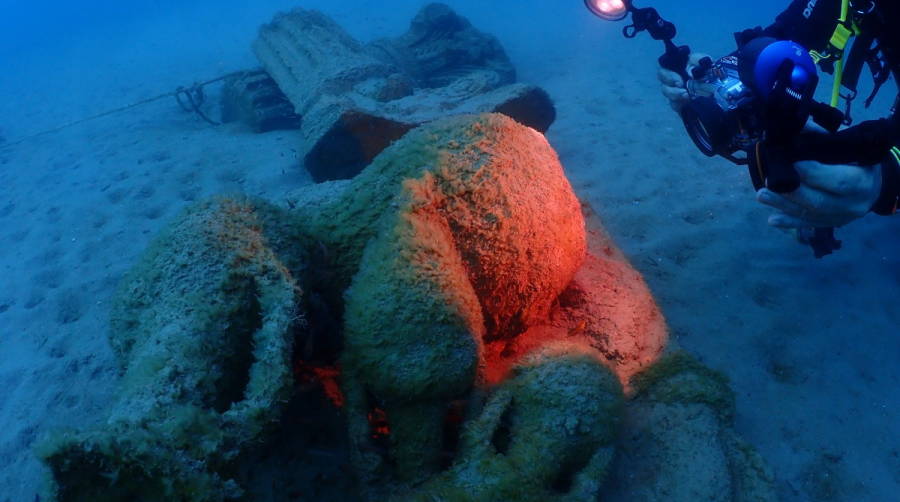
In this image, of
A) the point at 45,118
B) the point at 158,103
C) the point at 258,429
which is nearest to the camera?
the point at 258,429

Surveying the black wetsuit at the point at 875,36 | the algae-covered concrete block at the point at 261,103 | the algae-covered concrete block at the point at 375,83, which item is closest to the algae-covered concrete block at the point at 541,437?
the black wetsuit at the point at 875,36

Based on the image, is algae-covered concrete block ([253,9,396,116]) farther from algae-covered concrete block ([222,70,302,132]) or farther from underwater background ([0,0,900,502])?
underwater background ([0,0,900,502])

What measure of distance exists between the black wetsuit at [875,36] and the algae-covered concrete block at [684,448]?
1.30 m

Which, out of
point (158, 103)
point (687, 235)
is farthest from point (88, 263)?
point (158, 103)

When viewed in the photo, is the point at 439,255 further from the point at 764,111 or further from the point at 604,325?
the point at 764,111

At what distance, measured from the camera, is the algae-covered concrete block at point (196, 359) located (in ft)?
3.99

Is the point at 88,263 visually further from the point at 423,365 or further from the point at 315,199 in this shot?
the point at 423,365

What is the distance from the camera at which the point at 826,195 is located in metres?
2.22

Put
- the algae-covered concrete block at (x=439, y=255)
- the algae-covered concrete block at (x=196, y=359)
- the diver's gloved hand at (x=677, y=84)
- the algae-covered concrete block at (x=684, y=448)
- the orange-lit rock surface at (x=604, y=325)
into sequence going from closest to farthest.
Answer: the algae-covered concrete block at (x=196, y=359) < the algae-covered concrete block at (x=439, y=255) < the algae-covered concrete block at (x=684, y=448) < the orange-lit rock surface at (x=604, y=325) < the diver's gloved hand at (x=677, y=84)

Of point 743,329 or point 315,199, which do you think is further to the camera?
point 743,329

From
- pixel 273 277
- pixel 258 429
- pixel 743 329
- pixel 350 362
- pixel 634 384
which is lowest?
pixel 743 329

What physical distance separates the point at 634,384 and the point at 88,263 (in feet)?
16.8

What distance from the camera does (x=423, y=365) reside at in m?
1.86

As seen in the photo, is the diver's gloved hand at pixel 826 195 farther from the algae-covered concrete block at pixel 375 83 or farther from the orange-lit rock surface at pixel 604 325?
the algae-covered concrete block at pixel 375 83
